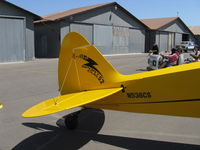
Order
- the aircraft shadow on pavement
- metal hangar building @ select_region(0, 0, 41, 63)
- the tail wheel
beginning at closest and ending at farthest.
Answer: the aircraft shadow on pavement
the tail wheel
metal hangar building @ select_region(0, 0, 41, 63)

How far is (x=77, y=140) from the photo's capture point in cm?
418

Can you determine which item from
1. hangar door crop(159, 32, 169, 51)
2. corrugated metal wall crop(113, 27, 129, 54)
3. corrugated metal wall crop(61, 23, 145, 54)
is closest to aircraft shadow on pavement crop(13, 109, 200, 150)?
corrugated metal wall crop(61, 23, 145, 54)

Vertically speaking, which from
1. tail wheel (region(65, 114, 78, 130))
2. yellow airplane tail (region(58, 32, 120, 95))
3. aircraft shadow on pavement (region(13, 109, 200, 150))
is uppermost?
yellow airplane tail (region(58, 32, 120, 95))

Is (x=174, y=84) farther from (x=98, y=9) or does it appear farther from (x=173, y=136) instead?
(x=98, y=9)

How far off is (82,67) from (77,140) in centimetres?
138

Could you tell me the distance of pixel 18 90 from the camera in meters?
8.45

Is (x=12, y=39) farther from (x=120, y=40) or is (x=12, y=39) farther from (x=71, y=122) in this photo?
(x=71, y=122)

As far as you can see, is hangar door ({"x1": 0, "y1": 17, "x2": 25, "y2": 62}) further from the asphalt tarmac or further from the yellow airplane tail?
the yellow airplane tail

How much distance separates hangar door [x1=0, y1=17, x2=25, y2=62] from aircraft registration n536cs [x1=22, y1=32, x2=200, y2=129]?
16.6 m

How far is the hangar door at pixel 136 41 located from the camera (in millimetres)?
34031

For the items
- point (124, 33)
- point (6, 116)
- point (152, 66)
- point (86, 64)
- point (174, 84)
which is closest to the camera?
point (174, 84)

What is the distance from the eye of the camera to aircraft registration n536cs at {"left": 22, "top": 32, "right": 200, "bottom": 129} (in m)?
3.23

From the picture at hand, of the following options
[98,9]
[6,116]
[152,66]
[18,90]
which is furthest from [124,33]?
[6,116]

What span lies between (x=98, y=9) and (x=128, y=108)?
2621cm
